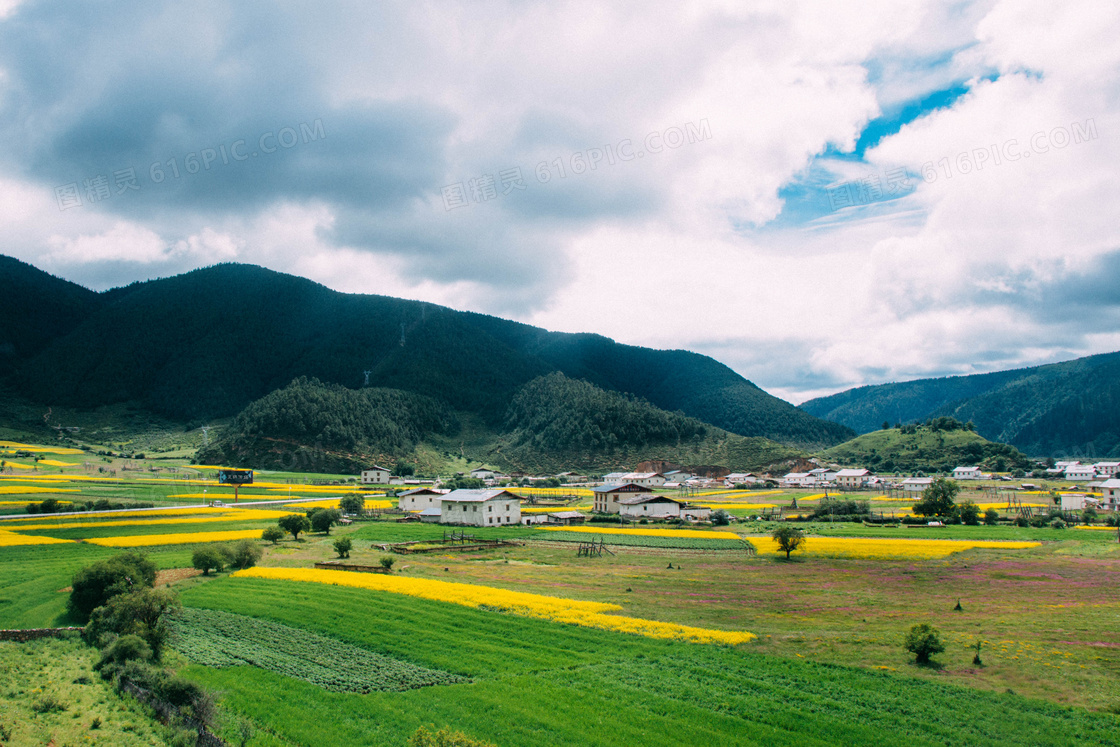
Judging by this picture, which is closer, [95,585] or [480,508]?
[95,585]

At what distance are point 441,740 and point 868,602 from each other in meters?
25.8

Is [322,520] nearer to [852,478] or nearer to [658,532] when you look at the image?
[658,532]

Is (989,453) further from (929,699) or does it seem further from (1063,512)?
(929,699)

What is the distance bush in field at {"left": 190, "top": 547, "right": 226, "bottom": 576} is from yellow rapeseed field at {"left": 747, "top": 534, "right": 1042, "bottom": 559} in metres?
36.3

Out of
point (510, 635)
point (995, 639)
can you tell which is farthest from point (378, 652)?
point (995, 639)

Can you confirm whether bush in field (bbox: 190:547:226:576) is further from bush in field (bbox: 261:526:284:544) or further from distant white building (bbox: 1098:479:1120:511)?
distant white building (bbox: 1098:479:1120:511)

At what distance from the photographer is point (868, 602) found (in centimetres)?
3061

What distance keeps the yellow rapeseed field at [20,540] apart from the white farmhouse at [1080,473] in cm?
16175

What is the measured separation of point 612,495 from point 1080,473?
11019 centimetres

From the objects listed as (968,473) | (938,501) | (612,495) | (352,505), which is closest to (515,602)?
(352,505)

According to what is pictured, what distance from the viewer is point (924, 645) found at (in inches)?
829

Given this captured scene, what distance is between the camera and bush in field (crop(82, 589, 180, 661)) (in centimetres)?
2225

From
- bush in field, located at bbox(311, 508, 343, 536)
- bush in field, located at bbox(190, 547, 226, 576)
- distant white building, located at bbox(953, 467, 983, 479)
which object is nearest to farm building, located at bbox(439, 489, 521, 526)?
bush in field, located at bbox(311, 508, 343, 536)

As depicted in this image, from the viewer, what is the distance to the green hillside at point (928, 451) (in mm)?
143750
